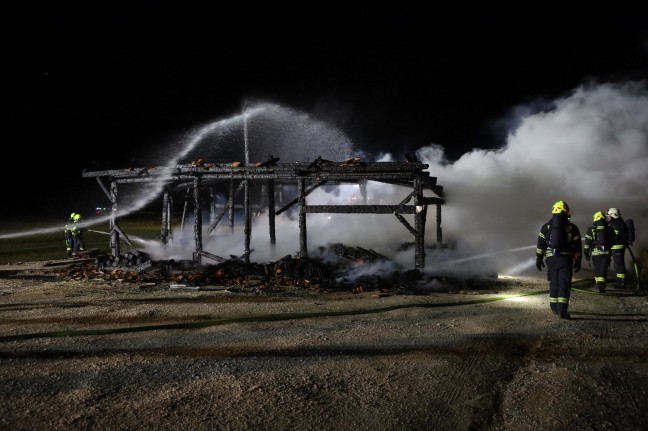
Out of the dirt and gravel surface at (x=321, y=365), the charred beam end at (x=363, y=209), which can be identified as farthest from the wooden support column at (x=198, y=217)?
the dirt and gravel surface at (x=321, y=365)

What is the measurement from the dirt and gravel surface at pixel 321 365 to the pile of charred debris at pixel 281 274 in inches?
71.1

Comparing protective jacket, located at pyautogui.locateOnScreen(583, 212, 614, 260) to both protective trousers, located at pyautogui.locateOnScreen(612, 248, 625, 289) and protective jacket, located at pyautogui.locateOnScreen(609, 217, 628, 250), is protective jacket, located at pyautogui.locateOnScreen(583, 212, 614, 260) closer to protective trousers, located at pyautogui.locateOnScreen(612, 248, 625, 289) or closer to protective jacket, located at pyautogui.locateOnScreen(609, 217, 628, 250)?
protective jacket, located at pyautogui.locateOnScreen(609, 217, 628, 250)

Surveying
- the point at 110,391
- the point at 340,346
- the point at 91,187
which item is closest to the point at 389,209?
the point at 340,346

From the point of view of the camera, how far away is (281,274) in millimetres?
11477

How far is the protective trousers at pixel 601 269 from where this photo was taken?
31.8ft

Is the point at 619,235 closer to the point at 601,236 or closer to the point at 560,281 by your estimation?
the point at 601,236

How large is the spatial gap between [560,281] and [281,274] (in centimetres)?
659

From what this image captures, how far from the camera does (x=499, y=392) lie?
4.23 meters

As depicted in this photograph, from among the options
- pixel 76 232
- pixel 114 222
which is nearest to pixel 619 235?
pixel 114 222

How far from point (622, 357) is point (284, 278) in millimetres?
7577

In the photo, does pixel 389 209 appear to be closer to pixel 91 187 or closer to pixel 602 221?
pixel 602 221

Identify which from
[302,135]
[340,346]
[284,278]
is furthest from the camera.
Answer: [302,135]

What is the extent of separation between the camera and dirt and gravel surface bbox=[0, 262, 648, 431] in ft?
12.2

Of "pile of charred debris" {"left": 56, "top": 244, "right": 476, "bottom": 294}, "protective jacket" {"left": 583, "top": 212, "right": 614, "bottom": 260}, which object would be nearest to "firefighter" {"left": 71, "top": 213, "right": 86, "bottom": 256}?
"pile of charred debris" {"left": 56, "top": 244, "right": 476, "bottom": 294}
